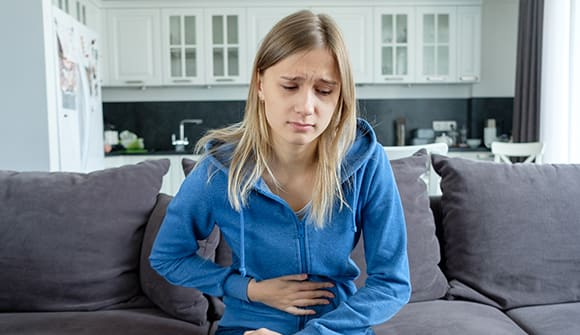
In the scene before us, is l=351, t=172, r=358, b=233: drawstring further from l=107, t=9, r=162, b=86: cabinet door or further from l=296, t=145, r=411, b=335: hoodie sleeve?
l=107, t=9, r=162, b=86: cabinet door

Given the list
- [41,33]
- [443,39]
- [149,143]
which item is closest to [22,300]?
[41,33]

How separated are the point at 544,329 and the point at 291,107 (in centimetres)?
102

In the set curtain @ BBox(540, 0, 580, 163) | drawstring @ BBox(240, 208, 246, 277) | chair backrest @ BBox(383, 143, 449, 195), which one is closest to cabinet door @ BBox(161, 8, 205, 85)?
curtain @ BBox(540, 0, 580, 163)

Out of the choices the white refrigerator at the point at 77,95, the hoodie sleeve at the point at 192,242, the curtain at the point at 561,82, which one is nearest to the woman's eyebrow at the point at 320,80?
the hoodie sleeve at the point at 192,242

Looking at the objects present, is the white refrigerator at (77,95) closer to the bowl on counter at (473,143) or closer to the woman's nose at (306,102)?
the woman's nose at (306,102)

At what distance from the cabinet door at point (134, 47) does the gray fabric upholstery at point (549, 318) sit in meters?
4.45

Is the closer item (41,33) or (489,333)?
(489,333)

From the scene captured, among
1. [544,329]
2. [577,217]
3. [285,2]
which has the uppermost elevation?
[285,2]

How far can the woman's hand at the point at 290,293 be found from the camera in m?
1.27

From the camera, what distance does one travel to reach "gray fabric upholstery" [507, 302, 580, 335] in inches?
61.8

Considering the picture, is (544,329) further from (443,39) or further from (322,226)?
(443,39)

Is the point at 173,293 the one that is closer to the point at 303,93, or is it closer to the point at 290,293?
the point at 290,293

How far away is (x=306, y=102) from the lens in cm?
119

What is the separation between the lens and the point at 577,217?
1.86 meters
